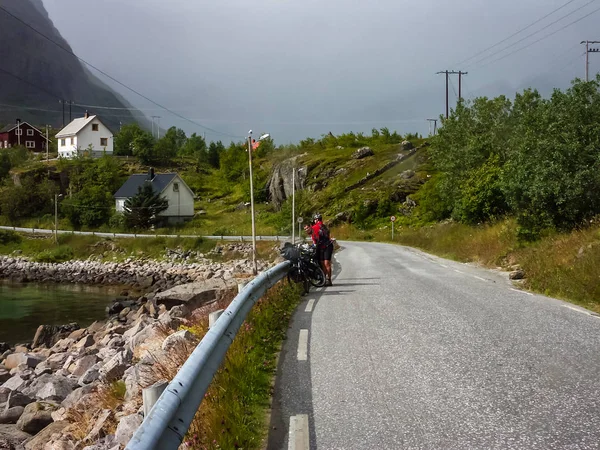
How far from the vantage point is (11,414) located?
32.0ft

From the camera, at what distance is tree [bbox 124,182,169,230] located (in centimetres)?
7294

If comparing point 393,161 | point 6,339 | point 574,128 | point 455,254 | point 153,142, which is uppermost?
point 153,142

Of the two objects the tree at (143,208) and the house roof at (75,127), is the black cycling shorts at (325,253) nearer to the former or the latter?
the tree at (143,208)

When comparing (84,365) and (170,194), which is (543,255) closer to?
(84,365)

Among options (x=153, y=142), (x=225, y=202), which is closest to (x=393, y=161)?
(x=225, y=202)

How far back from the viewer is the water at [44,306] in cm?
2796

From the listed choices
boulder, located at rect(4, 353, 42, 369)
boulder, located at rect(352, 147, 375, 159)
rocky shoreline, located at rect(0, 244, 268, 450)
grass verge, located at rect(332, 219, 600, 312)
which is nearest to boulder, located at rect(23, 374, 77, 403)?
rocky shoreline, located at rect(0, 244, 268, 450)

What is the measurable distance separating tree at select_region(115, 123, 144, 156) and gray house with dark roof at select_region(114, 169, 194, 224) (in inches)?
1683

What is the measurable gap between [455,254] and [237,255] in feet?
97.0

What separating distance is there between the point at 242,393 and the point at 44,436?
3334 mm

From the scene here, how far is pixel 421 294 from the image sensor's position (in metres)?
13.4

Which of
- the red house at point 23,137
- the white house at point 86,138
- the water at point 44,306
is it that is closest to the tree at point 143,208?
the water at point 44,306

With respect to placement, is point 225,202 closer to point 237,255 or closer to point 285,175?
point 285,175

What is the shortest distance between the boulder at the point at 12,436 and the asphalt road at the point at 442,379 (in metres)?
3.82
